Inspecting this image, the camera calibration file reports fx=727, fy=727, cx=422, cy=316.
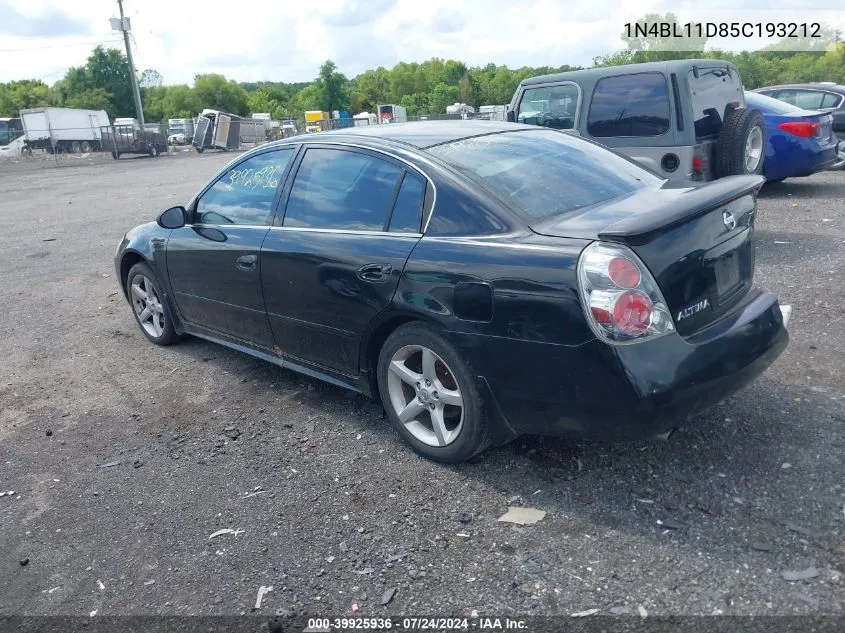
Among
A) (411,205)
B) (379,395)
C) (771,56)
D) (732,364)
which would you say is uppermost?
(771,56)

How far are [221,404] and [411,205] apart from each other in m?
1.95

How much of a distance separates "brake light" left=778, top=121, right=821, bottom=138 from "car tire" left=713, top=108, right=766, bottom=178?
2699 millimetres

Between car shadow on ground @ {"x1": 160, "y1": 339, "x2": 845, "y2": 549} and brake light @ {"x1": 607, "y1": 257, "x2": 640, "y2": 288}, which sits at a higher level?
brake light @ {"x1": 607, "y1": 257, "x2": 640, "y2": 288}

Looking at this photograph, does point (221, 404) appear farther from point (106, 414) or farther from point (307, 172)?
point (307, 172)

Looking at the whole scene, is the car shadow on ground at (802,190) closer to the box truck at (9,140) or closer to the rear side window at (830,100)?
the rear side window at (830,100)

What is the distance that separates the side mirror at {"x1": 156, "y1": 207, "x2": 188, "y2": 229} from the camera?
16.7 ft

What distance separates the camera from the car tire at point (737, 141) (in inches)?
293

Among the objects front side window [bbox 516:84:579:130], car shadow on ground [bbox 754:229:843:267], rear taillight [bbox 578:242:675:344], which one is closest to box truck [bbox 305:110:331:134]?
front side window [bbox 516:84:579:130]

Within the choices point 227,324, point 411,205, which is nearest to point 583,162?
point 411,205

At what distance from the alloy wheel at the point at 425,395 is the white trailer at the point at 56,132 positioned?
47244mm

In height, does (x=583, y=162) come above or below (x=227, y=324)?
above

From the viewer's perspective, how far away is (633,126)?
7.85m

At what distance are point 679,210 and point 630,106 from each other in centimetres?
516

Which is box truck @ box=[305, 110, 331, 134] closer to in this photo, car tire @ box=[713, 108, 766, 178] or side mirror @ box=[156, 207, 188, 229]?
car tire @ box=[713, 108, 766, 178]
